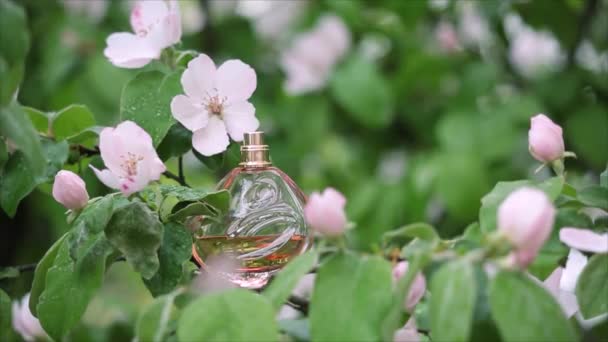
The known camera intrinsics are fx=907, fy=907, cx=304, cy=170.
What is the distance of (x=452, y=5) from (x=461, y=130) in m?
0.27

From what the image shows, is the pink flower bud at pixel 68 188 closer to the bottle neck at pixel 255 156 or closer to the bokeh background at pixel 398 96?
the bottle neck at pixel 255 156

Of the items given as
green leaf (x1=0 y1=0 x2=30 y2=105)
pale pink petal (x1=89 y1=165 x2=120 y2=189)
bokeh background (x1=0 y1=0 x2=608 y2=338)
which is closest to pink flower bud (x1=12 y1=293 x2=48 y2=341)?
pale pink petal (x1=89 y1=165 x2=120 y2=189)

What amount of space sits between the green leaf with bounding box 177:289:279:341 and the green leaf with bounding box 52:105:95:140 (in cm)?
21

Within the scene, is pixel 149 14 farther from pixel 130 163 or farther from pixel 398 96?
pixel 398 96

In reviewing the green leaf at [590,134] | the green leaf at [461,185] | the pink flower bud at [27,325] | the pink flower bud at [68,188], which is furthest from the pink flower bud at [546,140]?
the green leaf at [590,134]

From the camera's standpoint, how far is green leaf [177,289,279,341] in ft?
1.23

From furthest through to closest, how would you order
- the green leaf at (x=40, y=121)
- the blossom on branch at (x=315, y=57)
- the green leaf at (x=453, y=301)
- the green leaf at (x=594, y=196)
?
the blossom on branch at (x=315, y=57)
the green leaf at (x=40, y=121)
the green leaf at (x=594, y=196)
the green leaf at (x=453, y=301)

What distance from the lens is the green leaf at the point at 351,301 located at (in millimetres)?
370

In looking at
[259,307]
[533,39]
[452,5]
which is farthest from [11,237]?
[259,307]

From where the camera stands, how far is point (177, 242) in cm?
45

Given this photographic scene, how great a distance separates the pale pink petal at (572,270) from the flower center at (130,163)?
0.23m

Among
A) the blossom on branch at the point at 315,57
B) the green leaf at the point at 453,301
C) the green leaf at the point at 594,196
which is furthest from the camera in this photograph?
the blossom on branch at the point at 315,57

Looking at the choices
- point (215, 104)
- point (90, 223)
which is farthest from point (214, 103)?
point (90, 223)

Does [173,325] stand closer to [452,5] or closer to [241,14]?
[452,5]
